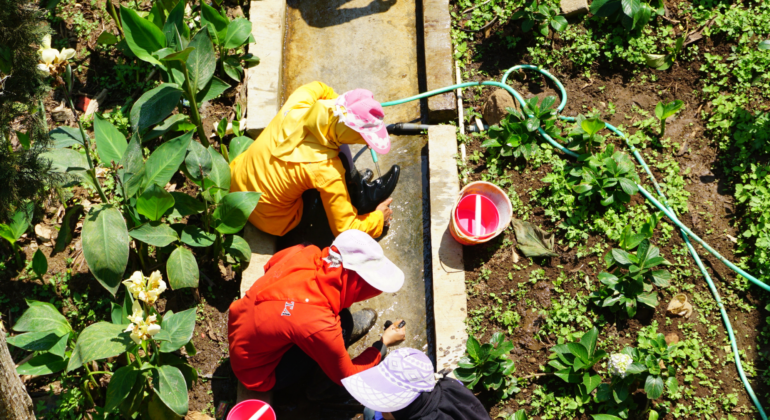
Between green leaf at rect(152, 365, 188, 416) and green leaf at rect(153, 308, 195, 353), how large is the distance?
12 centimetres

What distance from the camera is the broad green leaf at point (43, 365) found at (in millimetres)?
2936

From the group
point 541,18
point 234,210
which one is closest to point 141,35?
point 234,210

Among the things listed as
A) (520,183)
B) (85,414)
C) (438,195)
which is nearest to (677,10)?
(520,183)

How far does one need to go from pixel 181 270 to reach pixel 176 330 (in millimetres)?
437

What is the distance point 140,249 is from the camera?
3.52 metres

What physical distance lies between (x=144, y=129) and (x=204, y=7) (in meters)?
1.12

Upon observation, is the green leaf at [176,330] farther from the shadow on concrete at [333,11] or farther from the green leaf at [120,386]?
the shadow on concrete at [333,11]

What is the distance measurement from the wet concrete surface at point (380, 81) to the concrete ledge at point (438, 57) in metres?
0.20

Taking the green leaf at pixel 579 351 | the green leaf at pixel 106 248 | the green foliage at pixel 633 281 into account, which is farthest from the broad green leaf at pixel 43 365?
the green foliage at pixel 633 281

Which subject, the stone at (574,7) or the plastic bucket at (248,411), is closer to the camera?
the plastic bucket at (248,411)

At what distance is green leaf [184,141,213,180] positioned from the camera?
3307mm

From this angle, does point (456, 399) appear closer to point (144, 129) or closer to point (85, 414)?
point (85, 414)

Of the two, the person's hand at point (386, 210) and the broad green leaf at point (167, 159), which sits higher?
the broad green leaf at point (167, 159)

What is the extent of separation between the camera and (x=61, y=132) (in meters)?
3.36
